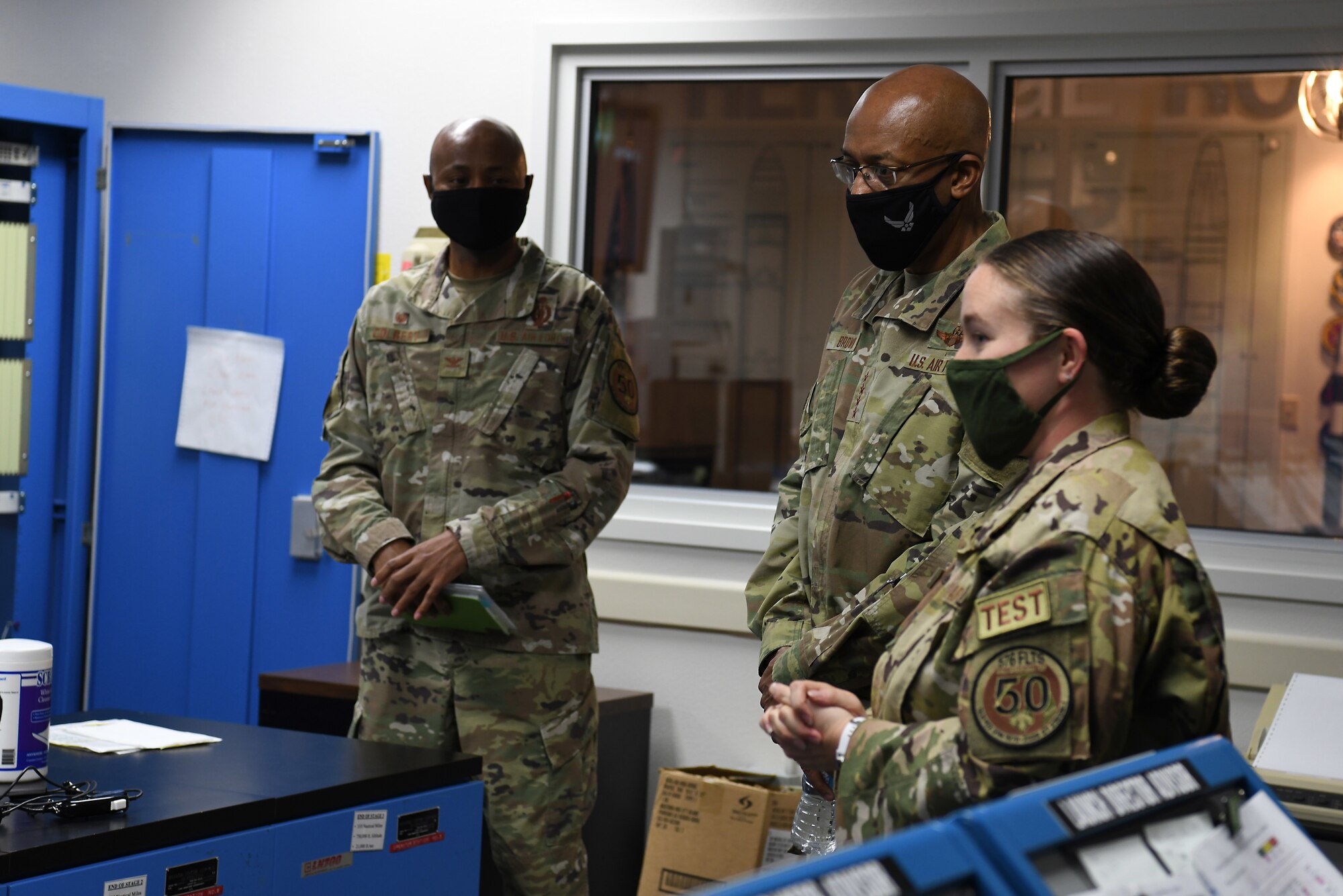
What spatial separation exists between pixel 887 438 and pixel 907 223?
1.02ft

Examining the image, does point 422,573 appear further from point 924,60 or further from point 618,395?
point 924,60

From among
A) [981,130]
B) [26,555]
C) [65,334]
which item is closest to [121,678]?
[26,555]

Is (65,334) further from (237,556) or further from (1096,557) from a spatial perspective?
(1096,557)

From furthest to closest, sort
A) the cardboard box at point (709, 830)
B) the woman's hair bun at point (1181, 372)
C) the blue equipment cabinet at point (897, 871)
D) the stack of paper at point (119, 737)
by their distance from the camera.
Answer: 1. the cardboard box at point (709, 830)
2. the stack of paper at point (119, 737)
3. the woman's hair bun at point (1181, 372)
4. the blue equipment cabinet at point (897, 871)

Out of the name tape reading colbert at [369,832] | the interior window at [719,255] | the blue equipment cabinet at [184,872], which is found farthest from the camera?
the interior window at [719,255]

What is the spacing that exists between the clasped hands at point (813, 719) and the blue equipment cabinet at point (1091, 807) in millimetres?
428

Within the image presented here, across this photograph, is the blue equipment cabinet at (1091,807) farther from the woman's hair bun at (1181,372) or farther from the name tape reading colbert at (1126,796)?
the woman's hair bun at (1181,372)

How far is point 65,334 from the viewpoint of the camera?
13.5 feet

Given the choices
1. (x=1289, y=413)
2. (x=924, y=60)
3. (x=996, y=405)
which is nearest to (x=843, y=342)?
(x=996, y=405)

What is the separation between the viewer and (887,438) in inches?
72.2

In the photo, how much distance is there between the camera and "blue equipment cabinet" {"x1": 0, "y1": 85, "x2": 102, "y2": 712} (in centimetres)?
399

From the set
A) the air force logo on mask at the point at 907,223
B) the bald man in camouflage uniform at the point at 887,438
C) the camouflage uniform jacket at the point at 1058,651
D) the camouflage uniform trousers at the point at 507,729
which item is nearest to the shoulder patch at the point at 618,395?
the camouflage uniform trousers at the point at 507,729

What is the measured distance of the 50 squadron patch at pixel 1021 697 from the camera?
116 cm

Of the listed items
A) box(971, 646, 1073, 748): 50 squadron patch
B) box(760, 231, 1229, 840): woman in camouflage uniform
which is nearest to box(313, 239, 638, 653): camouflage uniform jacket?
box(760, 231, 1229, 840): woman in camouflage uniform
